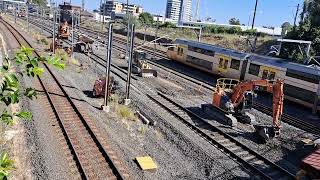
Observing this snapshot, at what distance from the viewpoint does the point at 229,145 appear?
18.2 m

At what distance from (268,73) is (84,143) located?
1863 centimetres

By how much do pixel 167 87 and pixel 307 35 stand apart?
85.5 feet

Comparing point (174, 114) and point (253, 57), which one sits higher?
point (253, 57)

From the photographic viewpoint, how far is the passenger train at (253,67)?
26.0 meters

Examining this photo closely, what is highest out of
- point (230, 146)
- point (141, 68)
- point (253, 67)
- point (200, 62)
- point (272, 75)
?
point (253, 67)

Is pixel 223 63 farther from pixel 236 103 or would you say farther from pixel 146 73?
pixel 236 103

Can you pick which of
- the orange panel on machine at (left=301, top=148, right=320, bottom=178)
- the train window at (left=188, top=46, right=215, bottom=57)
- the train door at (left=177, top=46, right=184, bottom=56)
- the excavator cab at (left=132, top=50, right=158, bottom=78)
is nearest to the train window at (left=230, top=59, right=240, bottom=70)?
the train window at (left=188, top=46, right=215, bottom=57)

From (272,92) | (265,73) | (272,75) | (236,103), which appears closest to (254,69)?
(265,73)

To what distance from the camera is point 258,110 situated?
26.4 m

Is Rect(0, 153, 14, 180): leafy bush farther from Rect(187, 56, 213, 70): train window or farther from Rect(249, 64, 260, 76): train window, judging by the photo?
Rect(187, 56, 213, 70): train window

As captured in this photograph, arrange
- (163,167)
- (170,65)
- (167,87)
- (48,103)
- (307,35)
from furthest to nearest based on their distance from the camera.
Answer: (307,35) < (170,65) < (167,87) < (48,103) < (163,167)

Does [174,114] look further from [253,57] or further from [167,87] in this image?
[253,57]

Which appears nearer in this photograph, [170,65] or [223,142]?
[223,142]

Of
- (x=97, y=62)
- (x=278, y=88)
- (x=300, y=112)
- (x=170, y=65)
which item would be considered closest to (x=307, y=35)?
(x=170, y=65)
